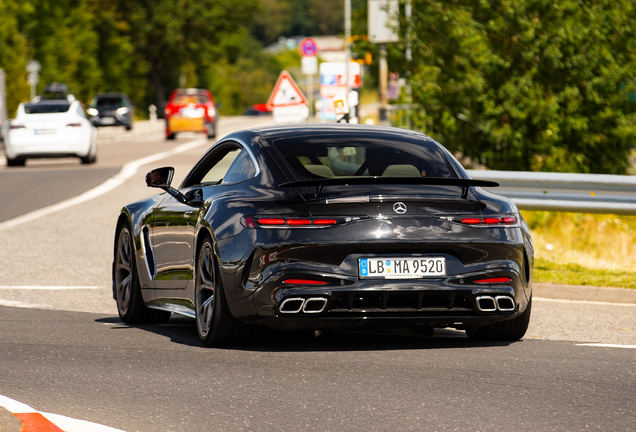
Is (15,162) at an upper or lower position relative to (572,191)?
lower

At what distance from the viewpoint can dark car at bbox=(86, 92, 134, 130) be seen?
56.2m

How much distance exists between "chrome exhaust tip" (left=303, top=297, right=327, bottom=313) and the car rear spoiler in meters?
0.58

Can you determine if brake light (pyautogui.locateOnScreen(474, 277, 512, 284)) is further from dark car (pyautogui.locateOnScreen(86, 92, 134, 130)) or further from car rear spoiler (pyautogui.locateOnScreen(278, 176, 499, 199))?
dark car (pyautogui.locateOnScreen(86, 92, 134, 130))

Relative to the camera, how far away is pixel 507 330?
7.53 meters

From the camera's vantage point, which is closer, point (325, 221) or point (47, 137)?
point (325, 221)

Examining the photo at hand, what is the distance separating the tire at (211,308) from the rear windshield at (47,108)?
22379 millimetres

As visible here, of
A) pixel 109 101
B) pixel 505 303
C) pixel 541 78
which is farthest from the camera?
pixel 109 101

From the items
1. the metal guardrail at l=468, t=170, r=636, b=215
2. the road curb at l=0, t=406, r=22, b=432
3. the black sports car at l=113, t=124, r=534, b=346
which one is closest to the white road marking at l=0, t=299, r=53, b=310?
the black sports car at l=113, t=124, r=534, b=346

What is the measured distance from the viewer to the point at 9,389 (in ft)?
19.5

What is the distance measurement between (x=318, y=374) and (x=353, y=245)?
77 centimetres

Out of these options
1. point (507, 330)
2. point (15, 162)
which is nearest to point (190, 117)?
point (15, 162)

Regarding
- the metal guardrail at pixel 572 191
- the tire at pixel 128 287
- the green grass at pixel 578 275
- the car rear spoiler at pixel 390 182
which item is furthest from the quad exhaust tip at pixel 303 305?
the metal guardrail at pixel 572 191

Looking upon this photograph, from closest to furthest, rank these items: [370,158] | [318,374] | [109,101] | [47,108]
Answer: [318,374], [370,158], [47,108], [109,101]

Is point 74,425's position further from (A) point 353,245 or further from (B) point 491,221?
(B) point 491,221
